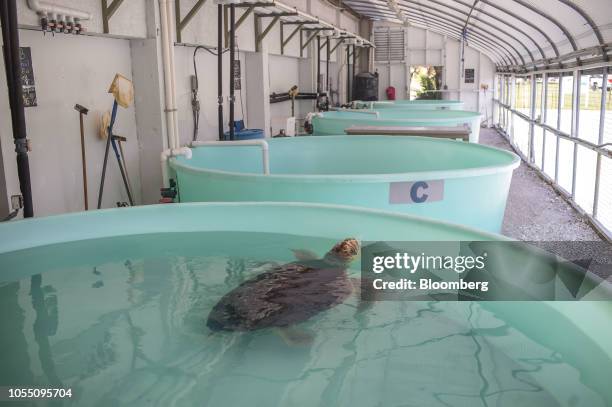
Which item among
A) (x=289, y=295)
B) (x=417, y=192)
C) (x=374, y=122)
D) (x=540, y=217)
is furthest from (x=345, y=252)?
(x=374, y=122)

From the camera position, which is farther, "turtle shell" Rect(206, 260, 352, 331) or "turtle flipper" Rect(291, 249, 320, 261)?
"turtle flipper" Rect(291, 249, 320, 261)

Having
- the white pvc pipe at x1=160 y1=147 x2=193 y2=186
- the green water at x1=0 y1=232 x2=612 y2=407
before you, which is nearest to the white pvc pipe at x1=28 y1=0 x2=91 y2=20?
the white pvc pipe at x1=160 y1=147 x2=193 y2=186

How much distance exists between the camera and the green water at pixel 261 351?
5.90ft

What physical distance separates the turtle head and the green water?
70 mm

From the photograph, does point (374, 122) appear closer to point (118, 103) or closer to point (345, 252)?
point (118, 103)

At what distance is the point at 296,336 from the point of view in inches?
85.2

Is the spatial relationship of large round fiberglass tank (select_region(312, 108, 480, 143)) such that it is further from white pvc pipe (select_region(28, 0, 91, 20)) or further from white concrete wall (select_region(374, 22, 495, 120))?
white concrete wall (select_region(374, 22, 495, 120))

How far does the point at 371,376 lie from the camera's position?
1.92 metres

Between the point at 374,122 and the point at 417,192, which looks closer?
the point at 417,192

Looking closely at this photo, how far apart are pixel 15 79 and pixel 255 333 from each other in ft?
6.66

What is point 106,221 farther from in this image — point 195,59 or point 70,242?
point 195,59

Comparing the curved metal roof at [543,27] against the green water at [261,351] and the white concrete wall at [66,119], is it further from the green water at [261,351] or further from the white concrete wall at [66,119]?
the white concrete wall at [66,119]

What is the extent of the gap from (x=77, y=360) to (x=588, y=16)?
203 inches

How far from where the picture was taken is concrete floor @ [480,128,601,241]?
5.58 m
